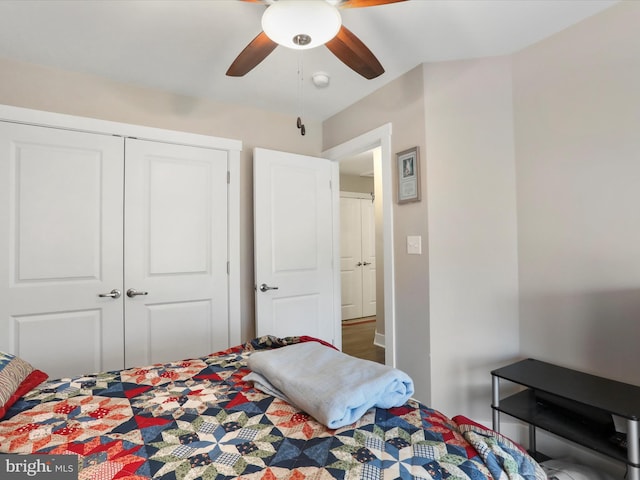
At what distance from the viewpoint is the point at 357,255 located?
19.0 feet

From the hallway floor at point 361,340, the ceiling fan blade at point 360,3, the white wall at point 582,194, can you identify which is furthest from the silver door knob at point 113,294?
the white wall at point 582,194

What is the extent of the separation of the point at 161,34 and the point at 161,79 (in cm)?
56

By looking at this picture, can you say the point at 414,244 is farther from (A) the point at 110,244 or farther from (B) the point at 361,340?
(B) the point at 361,340

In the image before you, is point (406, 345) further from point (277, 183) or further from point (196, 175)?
point (196, 175)

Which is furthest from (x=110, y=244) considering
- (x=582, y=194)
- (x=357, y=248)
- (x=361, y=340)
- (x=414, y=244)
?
(x=357, y=248)

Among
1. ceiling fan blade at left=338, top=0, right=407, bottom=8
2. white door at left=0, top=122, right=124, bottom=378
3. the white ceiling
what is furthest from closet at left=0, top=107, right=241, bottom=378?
ceiling fan blade at left=338, top=0, right=407, bottom=8

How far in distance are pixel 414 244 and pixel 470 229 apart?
37 cm

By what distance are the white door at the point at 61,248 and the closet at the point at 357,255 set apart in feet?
12.1

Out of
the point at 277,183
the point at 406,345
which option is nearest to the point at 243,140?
the point at 277,183

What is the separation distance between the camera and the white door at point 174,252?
248 cm

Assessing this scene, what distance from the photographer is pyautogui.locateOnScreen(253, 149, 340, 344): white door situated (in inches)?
113

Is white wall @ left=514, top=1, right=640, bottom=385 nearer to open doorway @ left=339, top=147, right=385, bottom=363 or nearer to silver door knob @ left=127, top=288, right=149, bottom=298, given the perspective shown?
silver door knob @ left=127, top=288, right=149, bottom=298

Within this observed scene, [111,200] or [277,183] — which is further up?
[277,183]

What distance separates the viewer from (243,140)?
9.87 feet
